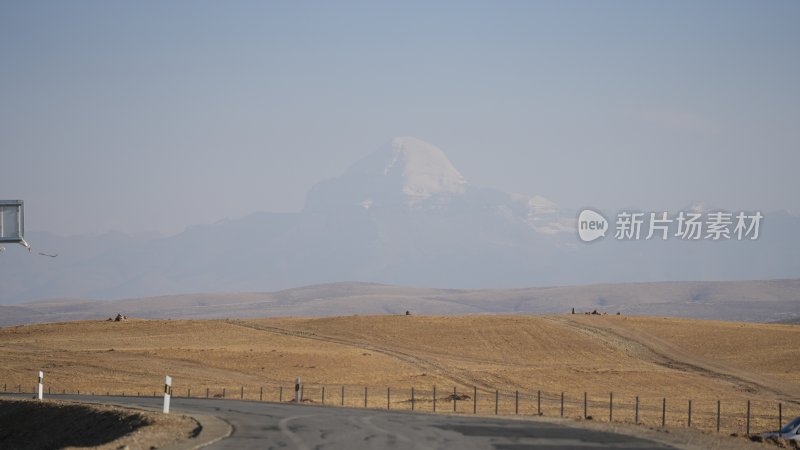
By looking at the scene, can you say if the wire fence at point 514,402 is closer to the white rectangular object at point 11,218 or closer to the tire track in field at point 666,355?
the tire track in field at point 666,355

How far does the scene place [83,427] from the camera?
1694 inches

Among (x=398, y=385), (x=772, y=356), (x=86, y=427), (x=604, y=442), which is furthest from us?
(x=772, y=356)

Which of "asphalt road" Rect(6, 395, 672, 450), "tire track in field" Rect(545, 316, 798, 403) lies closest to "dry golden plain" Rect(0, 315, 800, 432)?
"tire track in field" Rect(545, 316, 798, 403)

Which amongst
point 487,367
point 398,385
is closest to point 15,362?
point 398,385

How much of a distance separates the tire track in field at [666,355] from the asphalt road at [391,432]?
44.2 meters

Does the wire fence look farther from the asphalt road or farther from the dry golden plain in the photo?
the asphalt road

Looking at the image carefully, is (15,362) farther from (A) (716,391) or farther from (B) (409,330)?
(A) (716,391)

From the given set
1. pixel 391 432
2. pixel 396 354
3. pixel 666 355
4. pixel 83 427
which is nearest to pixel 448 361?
pixel 396 354

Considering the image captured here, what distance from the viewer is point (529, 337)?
118000 millimetres

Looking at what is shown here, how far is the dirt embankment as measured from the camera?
3594 cm

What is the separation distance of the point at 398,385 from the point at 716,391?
2275 centimetres

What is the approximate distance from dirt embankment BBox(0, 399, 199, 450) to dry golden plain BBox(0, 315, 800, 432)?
1574cm

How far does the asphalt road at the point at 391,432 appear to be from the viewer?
34.2 metres

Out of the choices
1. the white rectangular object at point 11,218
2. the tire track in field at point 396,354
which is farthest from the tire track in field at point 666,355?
the white rectangular object at point 11,218
